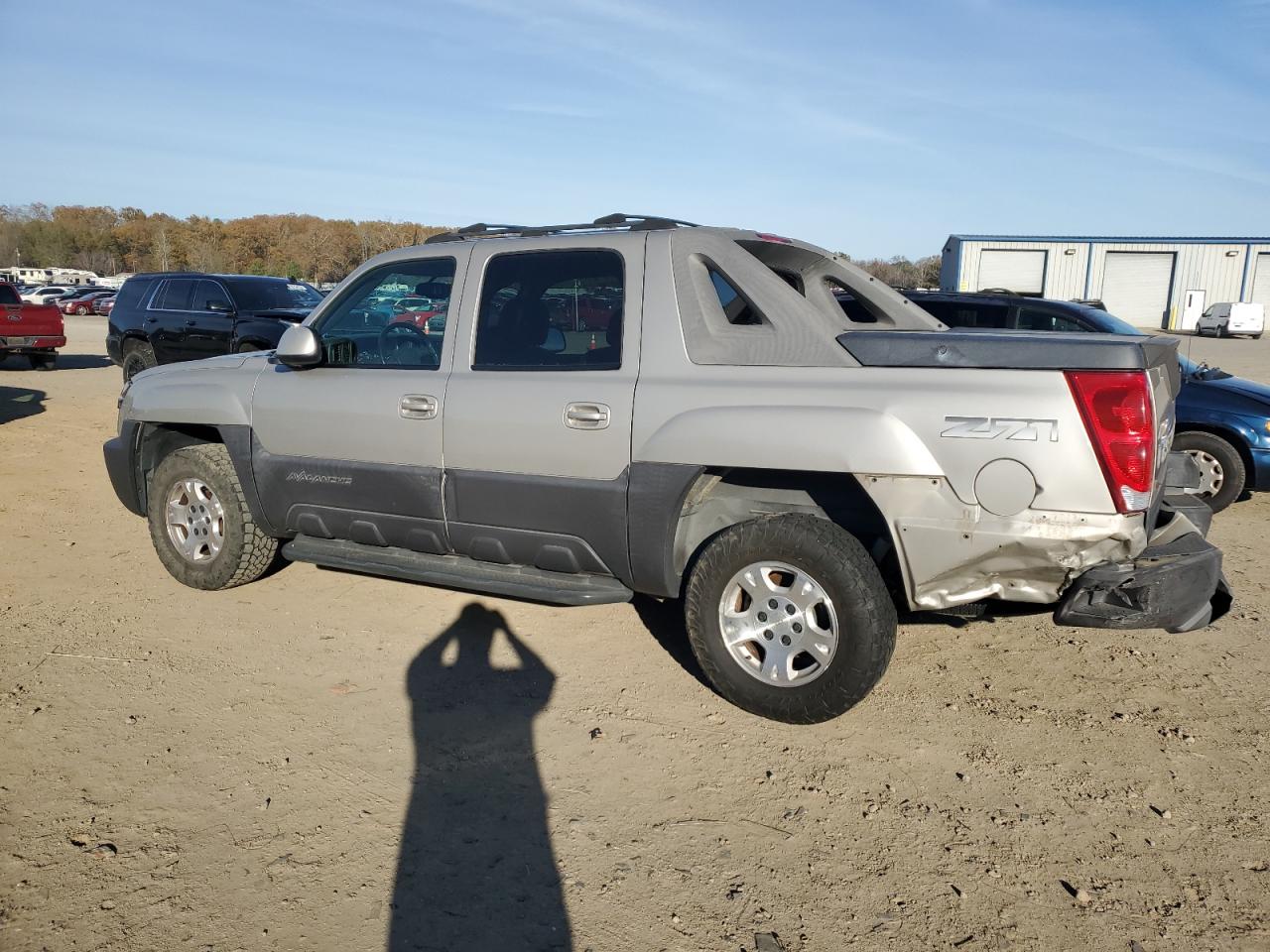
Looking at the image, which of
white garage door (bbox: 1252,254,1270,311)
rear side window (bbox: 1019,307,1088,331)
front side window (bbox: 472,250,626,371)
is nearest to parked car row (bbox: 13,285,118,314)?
rear side window (bbox: 1019,307,1088,331)

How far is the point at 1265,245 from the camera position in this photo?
48094mm

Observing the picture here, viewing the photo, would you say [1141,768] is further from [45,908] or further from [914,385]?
[45,908]

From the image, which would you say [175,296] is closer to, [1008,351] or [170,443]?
[170,443]

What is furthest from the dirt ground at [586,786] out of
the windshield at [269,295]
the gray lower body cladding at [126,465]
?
the windshield at [269,295]

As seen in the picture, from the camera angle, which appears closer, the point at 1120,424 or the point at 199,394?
the point at 1120,424

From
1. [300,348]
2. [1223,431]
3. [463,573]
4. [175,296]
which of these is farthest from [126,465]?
[175,296]

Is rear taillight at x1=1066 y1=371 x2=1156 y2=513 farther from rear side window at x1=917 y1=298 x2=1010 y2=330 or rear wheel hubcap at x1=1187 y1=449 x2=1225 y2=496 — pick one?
rear side window at x1=917 y1=298 x2=1010 y2=330

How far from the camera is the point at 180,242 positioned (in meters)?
98.4

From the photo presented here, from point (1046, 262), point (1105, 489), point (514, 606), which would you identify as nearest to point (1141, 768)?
point (1105, 489)

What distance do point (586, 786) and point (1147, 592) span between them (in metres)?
2.13

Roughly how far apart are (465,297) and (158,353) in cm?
1066

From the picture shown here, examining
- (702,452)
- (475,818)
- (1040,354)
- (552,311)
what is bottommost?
(475,818)

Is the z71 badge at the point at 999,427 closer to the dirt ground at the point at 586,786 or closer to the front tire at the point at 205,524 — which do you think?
the dirt ground at the point at 586,786

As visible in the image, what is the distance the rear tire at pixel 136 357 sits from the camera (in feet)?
44.3
